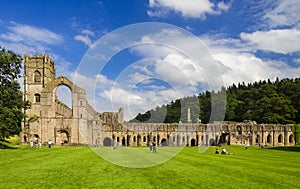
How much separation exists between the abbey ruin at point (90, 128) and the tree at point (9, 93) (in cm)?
913

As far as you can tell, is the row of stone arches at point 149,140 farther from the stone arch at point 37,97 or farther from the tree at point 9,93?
the tree at point 9,93

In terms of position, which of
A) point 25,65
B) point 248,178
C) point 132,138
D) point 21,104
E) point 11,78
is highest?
point 25,65

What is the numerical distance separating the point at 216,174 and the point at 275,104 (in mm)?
74297

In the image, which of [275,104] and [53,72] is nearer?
[53,72]

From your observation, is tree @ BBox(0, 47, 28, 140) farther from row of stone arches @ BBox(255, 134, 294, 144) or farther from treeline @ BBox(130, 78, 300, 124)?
row of stone arches @ BBox(255, 134, 294, 144)

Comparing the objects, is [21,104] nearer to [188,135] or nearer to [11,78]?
[11,78]

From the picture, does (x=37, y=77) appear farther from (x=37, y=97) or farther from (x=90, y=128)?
(x=90, y=128)

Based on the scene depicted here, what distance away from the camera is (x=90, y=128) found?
58000 mm

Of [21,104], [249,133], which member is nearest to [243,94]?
[249,133]

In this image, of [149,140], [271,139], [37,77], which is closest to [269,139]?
[271,139]

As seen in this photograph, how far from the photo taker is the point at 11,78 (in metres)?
39.2

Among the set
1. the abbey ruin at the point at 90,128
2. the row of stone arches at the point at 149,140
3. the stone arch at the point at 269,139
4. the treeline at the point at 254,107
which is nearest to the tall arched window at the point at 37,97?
the abbey ruin at the point at 90,128

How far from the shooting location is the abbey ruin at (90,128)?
5609 centimetres

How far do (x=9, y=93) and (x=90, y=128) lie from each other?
22.1 metres
